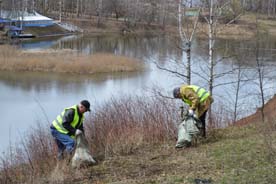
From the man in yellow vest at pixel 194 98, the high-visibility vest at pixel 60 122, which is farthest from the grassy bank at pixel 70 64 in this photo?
the high-visibility vest at pixel 60 122

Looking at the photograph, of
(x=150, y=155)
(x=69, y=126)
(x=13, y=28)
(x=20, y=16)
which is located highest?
(x=20, y=16)

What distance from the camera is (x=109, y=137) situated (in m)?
9.39

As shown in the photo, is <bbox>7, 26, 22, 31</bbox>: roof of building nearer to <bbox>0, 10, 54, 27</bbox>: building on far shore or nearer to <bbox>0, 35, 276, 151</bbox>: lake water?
<bbox>0, 10, 54, 27</bbox>: building on far shore

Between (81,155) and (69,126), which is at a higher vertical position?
(69,126)

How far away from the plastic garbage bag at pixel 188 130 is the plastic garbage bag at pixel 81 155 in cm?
167

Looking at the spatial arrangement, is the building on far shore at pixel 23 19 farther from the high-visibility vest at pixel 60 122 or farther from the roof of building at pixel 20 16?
the high-visibility vest at pixel 60 122

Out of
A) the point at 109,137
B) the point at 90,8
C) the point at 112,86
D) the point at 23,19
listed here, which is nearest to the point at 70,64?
the point at 112,86

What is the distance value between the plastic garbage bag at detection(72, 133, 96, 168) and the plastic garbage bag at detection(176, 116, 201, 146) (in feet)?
5.46

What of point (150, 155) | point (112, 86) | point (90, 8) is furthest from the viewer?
point (90, 8)

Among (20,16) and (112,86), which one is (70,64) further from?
(20,16)

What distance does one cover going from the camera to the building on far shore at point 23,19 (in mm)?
62312

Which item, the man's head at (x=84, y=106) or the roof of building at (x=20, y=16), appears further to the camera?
the roof of building at (x=20, y=16)

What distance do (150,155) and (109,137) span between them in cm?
153

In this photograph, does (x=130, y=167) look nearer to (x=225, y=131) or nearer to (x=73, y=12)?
(x=225, y=131)
